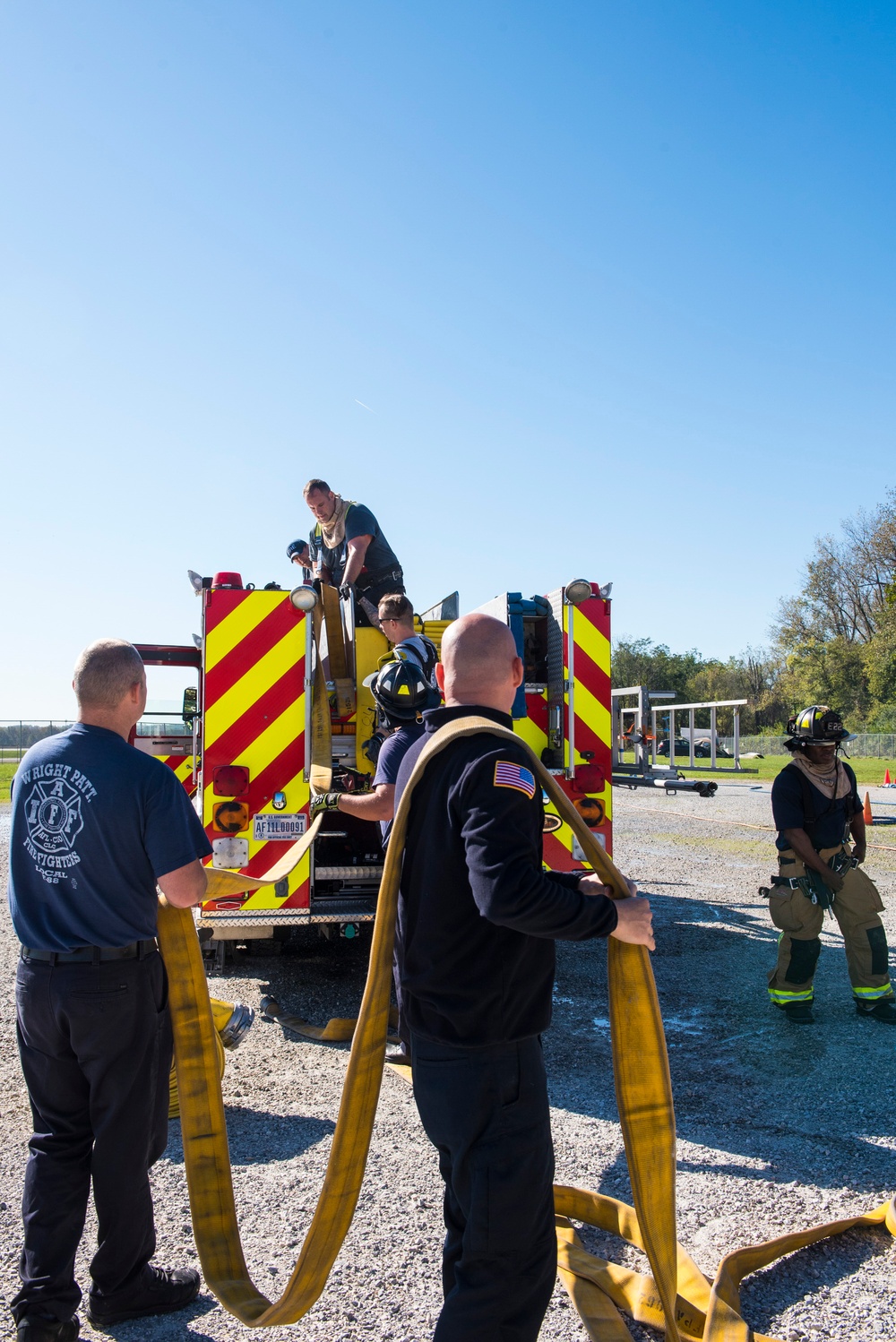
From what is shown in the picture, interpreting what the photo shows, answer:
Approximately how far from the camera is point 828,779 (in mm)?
5152

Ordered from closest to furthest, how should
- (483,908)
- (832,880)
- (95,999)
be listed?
(483,908)
(95,999)
(832,880)

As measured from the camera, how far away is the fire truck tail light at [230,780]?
16.7ft

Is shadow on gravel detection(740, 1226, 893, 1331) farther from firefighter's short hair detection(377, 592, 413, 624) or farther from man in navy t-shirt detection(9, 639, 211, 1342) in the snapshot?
firefighter's short hair detection(377, 592, 413, 624)

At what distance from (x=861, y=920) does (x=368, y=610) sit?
3438mm

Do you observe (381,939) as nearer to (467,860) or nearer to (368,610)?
(467,860)

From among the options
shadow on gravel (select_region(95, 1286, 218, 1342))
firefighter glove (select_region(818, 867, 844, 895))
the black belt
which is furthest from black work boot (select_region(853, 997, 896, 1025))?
the black belt

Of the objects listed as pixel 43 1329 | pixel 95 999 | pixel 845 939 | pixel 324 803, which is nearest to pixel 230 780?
pixel 324 803

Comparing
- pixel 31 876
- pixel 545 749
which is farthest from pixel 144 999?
pixel 545 749

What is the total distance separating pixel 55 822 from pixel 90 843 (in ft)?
0.39

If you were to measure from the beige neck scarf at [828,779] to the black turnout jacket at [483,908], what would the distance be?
11.8ft

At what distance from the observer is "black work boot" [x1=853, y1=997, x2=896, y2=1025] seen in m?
4.85

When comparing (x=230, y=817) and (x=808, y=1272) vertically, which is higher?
(x=230, y=817)

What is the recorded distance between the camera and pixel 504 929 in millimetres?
1947

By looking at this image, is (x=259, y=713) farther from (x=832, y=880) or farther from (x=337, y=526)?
(x=832, y=880)
